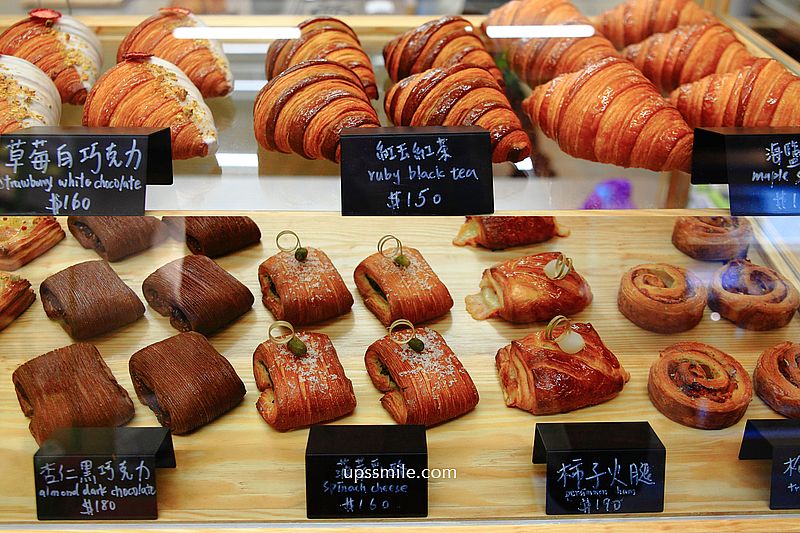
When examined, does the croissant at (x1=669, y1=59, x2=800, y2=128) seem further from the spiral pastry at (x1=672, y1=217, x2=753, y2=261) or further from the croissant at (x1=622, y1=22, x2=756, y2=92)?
the spiral pastry at (x1=672, y1=217, x2=753, y2=261)

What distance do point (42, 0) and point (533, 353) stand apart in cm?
132

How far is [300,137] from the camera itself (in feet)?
4.28

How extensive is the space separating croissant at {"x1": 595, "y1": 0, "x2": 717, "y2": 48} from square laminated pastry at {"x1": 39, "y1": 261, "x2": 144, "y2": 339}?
1.27 m

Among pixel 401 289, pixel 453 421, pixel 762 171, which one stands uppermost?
pixel 762 171

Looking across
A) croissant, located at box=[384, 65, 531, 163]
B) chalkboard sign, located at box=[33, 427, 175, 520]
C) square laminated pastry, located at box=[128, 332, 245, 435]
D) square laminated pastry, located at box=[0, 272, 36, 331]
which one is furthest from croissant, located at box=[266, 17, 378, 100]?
chalkboard sign, located at box=[33, 427, 175, 520]

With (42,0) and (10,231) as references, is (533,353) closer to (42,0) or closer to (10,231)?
(10,231)

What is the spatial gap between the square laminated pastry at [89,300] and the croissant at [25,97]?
39 cm

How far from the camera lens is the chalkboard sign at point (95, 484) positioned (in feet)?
3.92

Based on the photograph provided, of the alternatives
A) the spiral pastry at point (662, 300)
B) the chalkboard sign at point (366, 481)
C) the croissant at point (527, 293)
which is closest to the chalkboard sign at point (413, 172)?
the chalkboard sign at point (366, 481)

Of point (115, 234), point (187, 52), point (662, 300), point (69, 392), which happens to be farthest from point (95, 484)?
point (662, 300)

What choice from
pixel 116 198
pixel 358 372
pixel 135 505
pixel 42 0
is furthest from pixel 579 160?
pixel 42 0

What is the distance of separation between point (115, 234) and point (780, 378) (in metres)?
1.45

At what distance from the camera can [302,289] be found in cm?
165

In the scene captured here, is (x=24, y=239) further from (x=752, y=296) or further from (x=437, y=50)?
(x=752, y=296)
